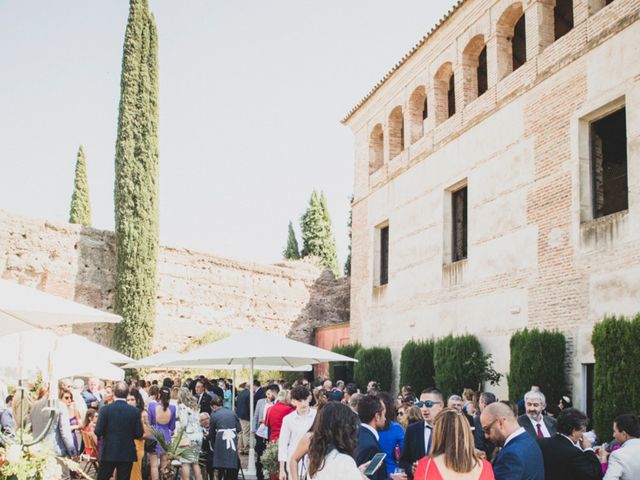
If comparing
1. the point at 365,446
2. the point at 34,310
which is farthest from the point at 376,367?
the point at 34,310

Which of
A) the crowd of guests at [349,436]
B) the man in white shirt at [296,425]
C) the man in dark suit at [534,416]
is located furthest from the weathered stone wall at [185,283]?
the man in dark suit at [534,416]

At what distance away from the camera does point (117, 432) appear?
31.1ft

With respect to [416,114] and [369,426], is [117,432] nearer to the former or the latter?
[369,426]

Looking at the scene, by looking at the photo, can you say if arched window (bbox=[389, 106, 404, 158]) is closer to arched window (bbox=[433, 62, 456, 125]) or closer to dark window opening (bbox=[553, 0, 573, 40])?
arched window (bbox=[433, 62, 456, 125])

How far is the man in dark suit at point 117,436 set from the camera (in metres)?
9.46

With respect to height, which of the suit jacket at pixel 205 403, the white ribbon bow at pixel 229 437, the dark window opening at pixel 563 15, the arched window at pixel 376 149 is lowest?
the white ribbon bow at pixel 229 437

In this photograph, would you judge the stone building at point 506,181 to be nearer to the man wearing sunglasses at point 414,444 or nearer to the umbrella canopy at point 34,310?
the man wearing sunglasses at point 414,444

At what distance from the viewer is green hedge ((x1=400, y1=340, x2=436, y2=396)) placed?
18969 millimetres

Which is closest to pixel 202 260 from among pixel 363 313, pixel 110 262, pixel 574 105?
pixel 110 262

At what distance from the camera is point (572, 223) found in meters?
14.2

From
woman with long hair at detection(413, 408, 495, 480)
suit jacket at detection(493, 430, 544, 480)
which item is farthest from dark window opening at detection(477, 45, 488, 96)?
woman with long hair at detection(413, 408, 495, 480)

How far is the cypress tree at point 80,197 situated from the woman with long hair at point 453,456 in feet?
105

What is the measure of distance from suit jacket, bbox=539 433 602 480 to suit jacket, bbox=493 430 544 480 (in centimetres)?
85

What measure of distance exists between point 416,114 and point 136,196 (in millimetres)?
9836
